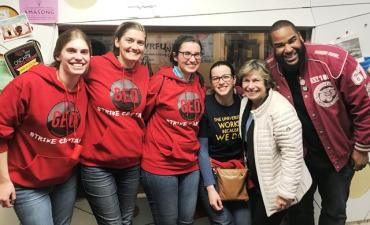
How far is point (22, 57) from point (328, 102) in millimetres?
1611

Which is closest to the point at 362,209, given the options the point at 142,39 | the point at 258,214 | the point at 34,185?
the point at 258,214

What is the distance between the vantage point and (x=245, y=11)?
208 centimetres

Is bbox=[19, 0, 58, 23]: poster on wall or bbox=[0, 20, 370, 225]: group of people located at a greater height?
bbox=[19, 0, 58, 23]: poster on wall

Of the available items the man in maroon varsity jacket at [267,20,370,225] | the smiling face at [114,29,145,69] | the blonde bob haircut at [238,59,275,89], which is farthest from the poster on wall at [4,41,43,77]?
the man in maroon varsity jacket at [267,20,370,225]

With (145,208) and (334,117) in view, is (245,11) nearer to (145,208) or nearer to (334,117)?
(334,117)

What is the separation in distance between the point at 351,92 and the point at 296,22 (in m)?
0.69

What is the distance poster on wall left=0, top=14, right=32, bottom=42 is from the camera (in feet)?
6.10

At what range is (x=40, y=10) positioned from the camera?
1.90 m

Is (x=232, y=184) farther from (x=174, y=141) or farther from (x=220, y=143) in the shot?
(x=174, y=141)

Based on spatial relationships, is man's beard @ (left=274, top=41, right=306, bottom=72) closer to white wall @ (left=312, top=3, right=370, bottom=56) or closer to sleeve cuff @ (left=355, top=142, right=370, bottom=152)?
sleeve cuff @ (left=355, top=142, right=370, bottom=152)

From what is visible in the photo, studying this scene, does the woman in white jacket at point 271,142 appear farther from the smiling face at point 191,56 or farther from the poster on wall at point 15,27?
the poster on wall at point 15,27

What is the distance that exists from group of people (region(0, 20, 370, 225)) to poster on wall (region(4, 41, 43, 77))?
0.49 metres

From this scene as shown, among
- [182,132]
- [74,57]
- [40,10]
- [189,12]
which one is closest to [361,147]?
[182,132]

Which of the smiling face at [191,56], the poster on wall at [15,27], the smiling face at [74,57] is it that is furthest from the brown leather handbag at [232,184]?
the poster on wall at [15,27]
